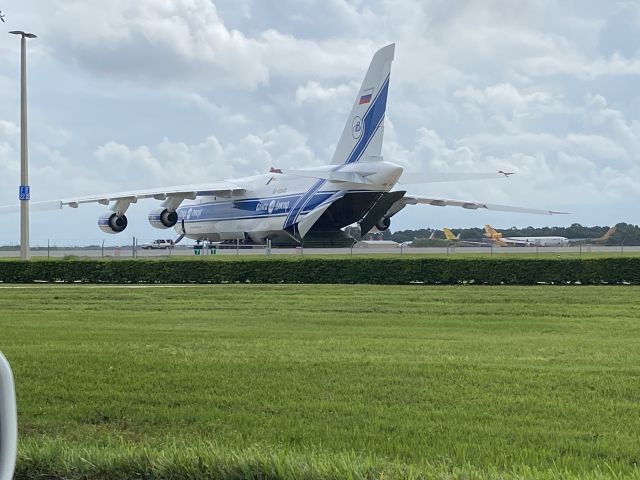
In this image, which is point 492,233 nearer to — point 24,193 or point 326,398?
point 24,193

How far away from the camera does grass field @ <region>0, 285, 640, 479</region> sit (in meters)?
4.84

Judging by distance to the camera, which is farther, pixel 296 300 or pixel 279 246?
pixel 279 246

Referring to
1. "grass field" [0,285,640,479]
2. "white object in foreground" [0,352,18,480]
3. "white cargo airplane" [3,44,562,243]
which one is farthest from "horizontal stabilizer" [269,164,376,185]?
"white object in foreground" [0,352,18,480]

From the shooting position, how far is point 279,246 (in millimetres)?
49344

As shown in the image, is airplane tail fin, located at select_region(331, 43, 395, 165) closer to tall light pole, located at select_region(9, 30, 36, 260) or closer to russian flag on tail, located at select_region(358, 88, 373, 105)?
russian flag on tail, located at select_region(358, 88, 373, 105)

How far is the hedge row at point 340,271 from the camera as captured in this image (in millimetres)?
24062

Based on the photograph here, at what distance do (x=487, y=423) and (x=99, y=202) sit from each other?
40.8 metres

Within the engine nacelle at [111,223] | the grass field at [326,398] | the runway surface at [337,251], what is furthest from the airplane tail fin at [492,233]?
the grass field at [326,398]

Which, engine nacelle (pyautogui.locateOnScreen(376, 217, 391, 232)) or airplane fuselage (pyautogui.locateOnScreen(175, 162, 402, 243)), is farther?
engine nacelle (pyautogui.locateOnScreen(376, 217, 391, 232))

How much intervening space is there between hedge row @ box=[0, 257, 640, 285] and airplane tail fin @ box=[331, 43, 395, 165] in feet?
52.2

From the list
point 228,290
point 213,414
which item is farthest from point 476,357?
point 228,290

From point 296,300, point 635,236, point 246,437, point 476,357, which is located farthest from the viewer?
point 635,236

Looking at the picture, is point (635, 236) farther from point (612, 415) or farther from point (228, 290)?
point (612, 415)

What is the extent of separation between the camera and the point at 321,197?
41719 mm
